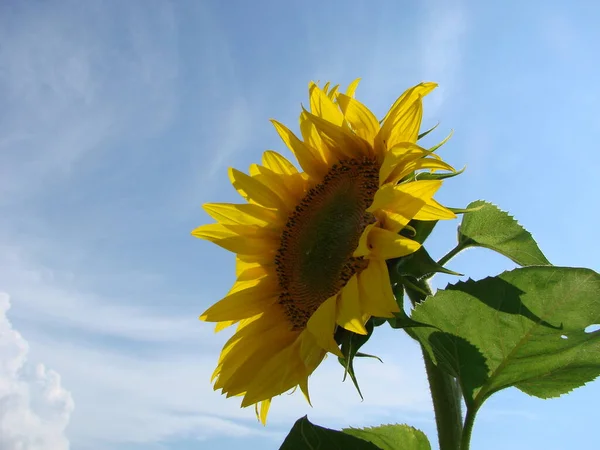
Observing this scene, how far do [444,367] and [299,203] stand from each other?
1.04 meters

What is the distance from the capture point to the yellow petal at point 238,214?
2.69m

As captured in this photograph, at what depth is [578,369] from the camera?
196cm

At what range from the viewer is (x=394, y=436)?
2125 millimetres

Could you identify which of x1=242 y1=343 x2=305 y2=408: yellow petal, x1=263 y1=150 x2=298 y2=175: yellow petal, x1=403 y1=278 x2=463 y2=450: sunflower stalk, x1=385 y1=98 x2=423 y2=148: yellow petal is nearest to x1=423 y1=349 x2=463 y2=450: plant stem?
x1=403 y1=278 x2=463 y2=450: sunflower stalk

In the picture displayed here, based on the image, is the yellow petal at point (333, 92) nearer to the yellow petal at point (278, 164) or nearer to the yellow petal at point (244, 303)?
the yellow petal at point (278, 164)

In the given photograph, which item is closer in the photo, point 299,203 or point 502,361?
point 502,361

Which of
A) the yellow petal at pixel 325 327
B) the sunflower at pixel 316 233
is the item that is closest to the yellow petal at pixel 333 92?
the sunflower at pixel 316 233

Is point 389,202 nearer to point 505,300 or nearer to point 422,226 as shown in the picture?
point 422,226

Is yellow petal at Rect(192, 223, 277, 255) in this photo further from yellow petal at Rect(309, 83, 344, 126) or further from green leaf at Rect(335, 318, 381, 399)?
green leaf at Rect(335, 318, 381, 399)

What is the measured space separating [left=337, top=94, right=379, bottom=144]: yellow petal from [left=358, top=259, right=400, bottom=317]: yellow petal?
620 millimetres

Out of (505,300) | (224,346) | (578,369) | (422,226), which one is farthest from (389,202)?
(224,346)

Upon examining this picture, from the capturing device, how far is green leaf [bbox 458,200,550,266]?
219 centimetres

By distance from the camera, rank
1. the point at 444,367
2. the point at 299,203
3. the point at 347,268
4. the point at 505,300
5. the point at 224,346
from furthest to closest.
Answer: the point at 299,203 < the point at 224,346 < the point at 347,268 < the point at 444,367 < the point at 505,300

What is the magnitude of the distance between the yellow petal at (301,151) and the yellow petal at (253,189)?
188mm
